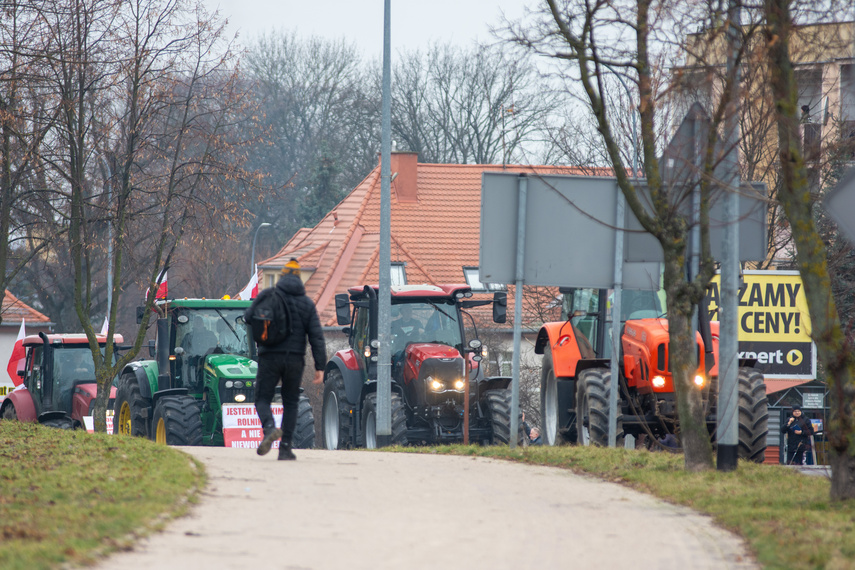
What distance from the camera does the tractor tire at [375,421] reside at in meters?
16.3

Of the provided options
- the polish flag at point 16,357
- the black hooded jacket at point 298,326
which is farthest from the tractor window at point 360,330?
the polish flag at point 16,357

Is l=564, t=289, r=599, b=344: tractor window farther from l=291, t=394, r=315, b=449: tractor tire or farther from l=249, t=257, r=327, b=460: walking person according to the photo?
l=249, t=257, r=327, b=460: walking person

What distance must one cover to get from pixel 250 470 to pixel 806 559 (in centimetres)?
463

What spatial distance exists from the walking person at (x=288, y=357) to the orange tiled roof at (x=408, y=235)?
26.5 metres

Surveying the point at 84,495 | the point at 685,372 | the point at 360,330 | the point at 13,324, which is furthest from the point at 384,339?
the point at 13,324

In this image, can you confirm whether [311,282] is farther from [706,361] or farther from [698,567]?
[698,567]

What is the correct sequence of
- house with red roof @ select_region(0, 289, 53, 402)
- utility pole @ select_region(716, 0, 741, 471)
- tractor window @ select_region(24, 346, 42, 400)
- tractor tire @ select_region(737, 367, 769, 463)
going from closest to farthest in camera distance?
utility pole @ select_region(716, 0, 741, 471), tractor tire @ select_region(737, 367, 769, 463), tractor window @ select_region(24, 346, 42, 400), house with red roof @ select_region(0, 289, 53, 402)

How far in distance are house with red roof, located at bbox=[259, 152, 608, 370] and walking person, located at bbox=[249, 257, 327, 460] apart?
26499 millimetres

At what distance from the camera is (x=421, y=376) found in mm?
16547

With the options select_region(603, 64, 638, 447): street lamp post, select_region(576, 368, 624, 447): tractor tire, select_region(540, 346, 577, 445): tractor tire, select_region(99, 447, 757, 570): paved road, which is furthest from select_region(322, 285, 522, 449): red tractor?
select_region(99, 447, 757, 570): paved road

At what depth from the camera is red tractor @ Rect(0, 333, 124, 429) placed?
22.6 meters

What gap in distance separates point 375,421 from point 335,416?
1.82 metres

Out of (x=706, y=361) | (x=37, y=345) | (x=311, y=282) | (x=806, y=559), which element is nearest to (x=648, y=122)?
(x=706, y=361)

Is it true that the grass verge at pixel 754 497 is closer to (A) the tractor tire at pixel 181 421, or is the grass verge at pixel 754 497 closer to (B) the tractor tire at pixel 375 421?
(B) the tractor tire at pixel 375 421
